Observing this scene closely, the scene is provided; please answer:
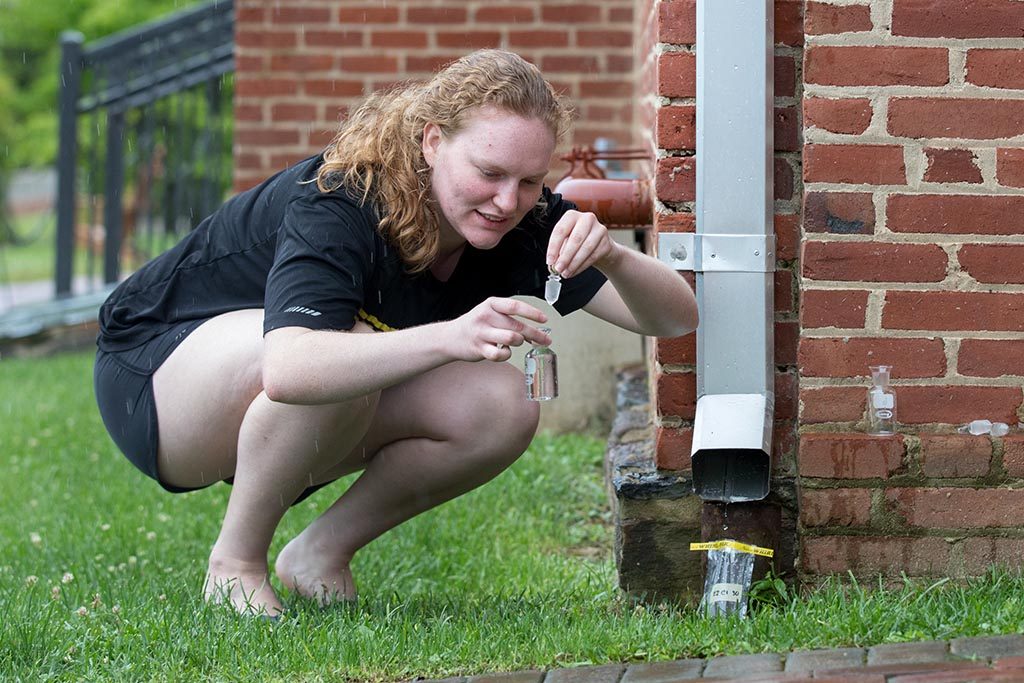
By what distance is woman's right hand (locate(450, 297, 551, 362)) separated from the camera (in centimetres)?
236

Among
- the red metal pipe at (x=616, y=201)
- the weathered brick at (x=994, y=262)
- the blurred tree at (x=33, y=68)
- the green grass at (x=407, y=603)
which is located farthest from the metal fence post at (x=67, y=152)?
the blurred tree at (x=33, y=68)

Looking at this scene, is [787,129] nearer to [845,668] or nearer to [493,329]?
[493,329]

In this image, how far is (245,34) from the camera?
6105mm

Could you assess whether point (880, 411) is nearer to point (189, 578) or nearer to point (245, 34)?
point (189, 578)

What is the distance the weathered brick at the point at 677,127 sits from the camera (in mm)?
2922

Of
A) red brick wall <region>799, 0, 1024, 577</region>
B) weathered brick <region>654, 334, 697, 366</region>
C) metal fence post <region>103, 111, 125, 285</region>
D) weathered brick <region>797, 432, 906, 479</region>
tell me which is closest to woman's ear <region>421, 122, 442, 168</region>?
weathered brick <region>654, 334, 697, 366</region>

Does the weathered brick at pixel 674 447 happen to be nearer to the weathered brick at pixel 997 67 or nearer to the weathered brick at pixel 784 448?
the weathered brick at pixel 784 448

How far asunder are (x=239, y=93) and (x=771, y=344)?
153 inches

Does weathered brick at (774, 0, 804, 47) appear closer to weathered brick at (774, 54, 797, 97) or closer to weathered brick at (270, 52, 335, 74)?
weathered brick at (774, 54, 797, 97)

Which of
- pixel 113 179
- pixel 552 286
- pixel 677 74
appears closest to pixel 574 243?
pixel 552 286

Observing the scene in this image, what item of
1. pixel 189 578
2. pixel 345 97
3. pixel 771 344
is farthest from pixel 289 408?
pixel 345 97

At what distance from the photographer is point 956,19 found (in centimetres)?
278

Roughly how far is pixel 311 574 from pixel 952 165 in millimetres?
1611

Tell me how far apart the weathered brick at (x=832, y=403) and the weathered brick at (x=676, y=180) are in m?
0.48
